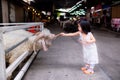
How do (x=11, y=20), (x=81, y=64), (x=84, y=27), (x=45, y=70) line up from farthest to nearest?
(x=11, y=20) → (x=81, y=64) → (x=45, y=70) → (x=84, y=27)

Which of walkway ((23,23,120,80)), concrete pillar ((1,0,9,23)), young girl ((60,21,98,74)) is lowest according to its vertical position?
walkway ((23,23,120,80))

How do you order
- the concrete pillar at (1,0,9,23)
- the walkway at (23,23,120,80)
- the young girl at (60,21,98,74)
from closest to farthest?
the walkway at (23,23,120,80)
the young girl at (60,21,98,74)
the concrete pillar at (1,0,9,23)

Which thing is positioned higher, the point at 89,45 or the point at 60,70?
the point at 89,45

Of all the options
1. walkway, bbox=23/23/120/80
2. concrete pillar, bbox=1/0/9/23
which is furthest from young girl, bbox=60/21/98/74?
concrete pillar, bbox=1/0/9/23

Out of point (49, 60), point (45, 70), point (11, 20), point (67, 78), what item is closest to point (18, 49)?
point (45, 70)

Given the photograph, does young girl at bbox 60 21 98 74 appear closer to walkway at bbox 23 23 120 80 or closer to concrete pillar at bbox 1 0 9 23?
walkway at bbox 23 23 120 80

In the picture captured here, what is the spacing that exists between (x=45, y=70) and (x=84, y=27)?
1452 millimetres

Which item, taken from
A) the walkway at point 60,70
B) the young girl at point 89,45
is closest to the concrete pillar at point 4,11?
the walkway at point 60,70

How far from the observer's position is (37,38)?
5.86 meters

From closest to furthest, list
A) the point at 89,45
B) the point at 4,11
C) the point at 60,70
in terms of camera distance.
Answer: the point at 89,45
the point at 60,70
the point at 4,11

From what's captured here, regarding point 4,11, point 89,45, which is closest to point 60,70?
point 89,45

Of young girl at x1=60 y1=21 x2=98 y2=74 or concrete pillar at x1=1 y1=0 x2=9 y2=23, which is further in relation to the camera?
concrete pillar at x1=1 y1=0 x2=9 y2=23

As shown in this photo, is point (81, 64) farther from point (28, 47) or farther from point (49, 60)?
point (28, 47)

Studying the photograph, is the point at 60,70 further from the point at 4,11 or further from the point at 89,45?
the point at 4,11
